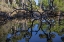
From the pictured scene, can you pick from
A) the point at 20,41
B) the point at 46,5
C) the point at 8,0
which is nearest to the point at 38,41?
the point at 20,41

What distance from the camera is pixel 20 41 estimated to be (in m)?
9.49

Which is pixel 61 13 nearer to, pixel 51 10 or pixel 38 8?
pixel 51 10

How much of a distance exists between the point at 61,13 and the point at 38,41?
1432 centimetres

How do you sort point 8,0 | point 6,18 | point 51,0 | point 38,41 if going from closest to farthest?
point 38,41 < point 6,18 < point 51,0 < point 8,0

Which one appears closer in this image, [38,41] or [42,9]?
[38,41]

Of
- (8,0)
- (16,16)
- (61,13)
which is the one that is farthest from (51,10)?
(8,0)

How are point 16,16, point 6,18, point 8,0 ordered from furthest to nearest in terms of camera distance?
point 8,0, point 16,16, point 6,18

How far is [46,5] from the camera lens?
24.9m

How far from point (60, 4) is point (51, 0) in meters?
1.31

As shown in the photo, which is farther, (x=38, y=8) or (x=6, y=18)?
(x=38, y=8)

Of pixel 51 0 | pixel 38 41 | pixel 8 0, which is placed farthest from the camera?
pixel 8 0

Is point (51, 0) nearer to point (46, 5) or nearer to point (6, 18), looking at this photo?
point (46, 5)

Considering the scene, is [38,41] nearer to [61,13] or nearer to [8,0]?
[61,13]

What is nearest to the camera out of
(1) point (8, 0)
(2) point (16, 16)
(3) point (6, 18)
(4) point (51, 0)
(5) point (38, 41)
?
(5) point (38, 41)
